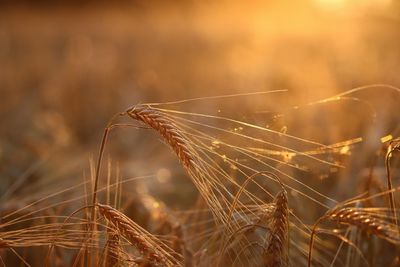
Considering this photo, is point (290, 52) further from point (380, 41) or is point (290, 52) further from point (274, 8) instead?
point (274, 8)

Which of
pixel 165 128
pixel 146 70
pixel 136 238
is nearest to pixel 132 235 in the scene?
pixel 136 238

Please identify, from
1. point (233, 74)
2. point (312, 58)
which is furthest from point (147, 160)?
point (312, 58)

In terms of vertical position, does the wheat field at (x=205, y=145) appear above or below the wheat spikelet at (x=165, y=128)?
below

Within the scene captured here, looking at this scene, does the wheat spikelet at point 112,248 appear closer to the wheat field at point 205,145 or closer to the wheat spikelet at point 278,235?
the wheat field at point 205,145

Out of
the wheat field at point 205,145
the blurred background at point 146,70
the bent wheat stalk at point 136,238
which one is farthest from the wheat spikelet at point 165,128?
the blurred background at point 146,70

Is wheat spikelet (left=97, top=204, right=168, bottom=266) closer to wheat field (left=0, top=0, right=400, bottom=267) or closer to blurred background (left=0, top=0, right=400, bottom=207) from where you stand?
wheat field (left=0, top=0, right=400, bottom=267)

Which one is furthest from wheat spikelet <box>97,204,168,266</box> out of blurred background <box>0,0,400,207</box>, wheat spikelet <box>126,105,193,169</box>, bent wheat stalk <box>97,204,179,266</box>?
blurred background <box>0,0,400,207</box>
